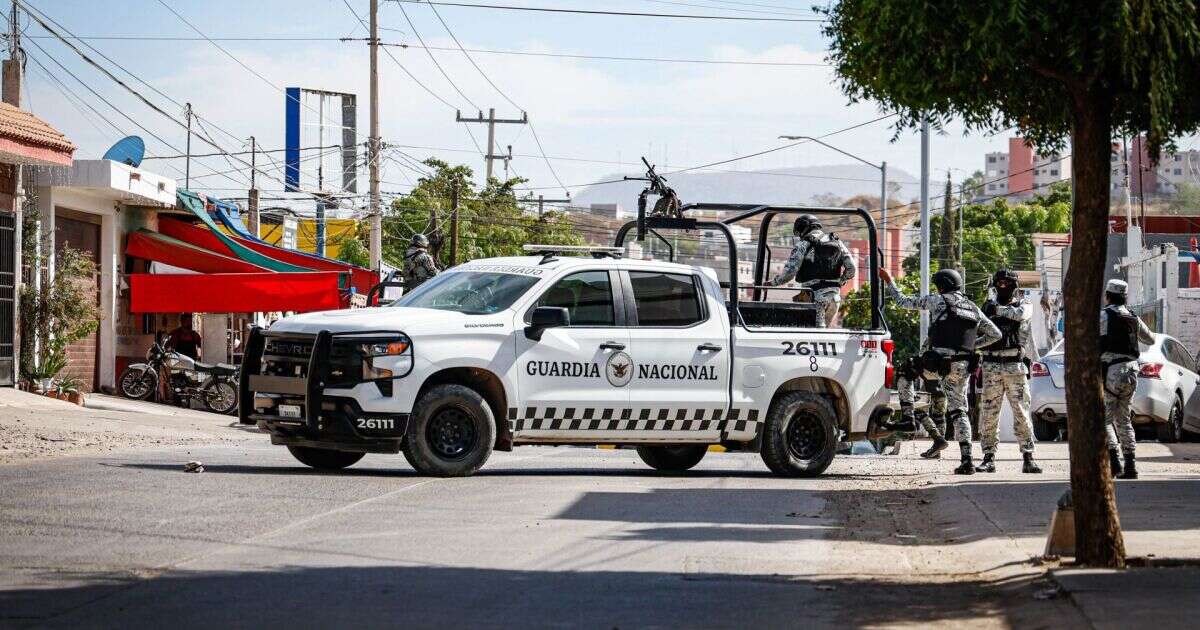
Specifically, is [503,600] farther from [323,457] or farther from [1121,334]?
[1121,334]

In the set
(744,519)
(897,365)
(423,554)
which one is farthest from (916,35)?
(897,365)

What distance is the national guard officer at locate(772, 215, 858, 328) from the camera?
1658 centimetres

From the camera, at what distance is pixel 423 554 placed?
9.46 meters

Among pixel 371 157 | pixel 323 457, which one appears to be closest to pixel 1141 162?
pixel 323 457

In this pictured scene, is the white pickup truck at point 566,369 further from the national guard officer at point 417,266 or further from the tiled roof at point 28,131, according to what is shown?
the tiled roof at point 28,131

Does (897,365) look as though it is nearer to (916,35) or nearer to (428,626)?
(916,35)

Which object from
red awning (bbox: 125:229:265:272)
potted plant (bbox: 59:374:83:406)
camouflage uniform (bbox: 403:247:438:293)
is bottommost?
potted plant (bbox: 59:374:83:406)

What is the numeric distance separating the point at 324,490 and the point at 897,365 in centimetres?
762

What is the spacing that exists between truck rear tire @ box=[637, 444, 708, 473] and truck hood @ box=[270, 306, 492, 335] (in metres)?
3.28

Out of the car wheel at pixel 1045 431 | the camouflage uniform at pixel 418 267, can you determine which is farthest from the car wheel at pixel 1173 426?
the camouflage uniform at pixel 418 267

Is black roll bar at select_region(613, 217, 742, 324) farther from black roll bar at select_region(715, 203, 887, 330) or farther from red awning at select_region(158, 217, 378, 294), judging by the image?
red awning at select_region(158, 217, 378, 294)

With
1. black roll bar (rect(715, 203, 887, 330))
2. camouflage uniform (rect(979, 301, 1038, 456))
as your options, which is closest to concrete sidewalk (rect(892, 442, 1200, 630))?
camouflage uniform (rect(979, 301, 1038, 456))

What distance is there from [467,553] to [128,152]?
24298mm

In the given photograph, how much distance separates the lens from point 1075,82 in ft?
27.9
